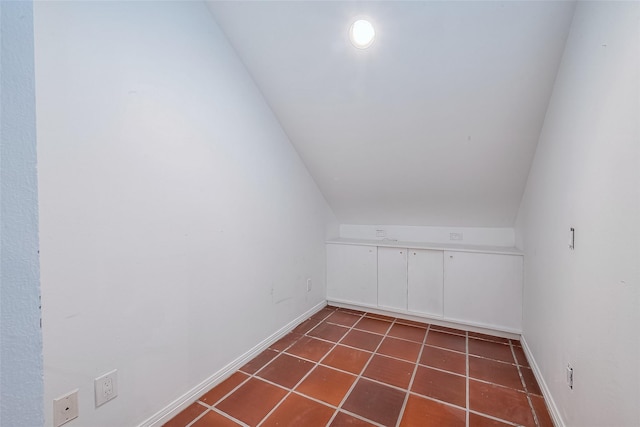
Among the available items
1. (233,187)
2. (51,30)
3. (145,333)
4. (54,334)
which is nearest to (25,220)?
(54,334)

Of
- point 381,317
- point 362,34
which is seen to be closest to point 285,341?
point 381,317

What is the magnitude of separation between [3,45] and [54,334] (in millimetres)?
1101

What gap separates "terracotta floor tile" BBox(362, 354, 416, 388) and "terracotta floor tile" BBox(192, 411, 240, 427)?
886 mm

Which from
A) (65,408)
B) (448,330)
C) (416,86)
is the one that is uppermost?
(416,86)

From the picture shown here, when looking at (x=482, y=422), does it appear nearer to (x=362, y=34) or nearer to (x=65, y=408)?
(x=65, y=408)

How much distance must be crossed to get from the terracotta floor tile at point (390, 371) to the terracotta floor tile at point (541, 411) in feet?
2.21

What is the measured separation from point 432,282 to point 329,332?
111 centimetres

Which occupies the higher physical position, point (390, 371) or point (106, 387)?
point (106, 387)

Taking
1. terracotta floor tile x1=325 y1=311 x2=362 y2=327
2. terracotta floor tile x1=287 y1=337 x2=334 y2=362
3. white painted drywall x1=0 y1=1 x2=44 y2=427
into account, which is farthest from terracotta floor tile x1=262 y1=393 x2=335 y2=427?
white painted drywall x1=0 y1=1 x2=44 y2=427

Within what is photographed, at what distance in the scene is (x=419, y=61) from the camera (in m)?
1.71

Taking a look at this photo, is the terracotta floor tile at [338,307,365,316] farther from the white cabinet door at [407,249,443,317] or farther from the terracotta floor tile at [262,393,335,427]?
the terracotta floor tile at [262,393,335,427]

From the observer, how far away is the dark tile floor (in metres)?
1.51

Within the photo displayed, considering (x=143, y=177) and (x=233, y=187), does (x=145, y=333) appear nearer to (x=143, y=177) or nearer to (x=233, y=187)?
(x=143, y=177)

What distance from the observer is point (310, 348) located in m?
2.26
